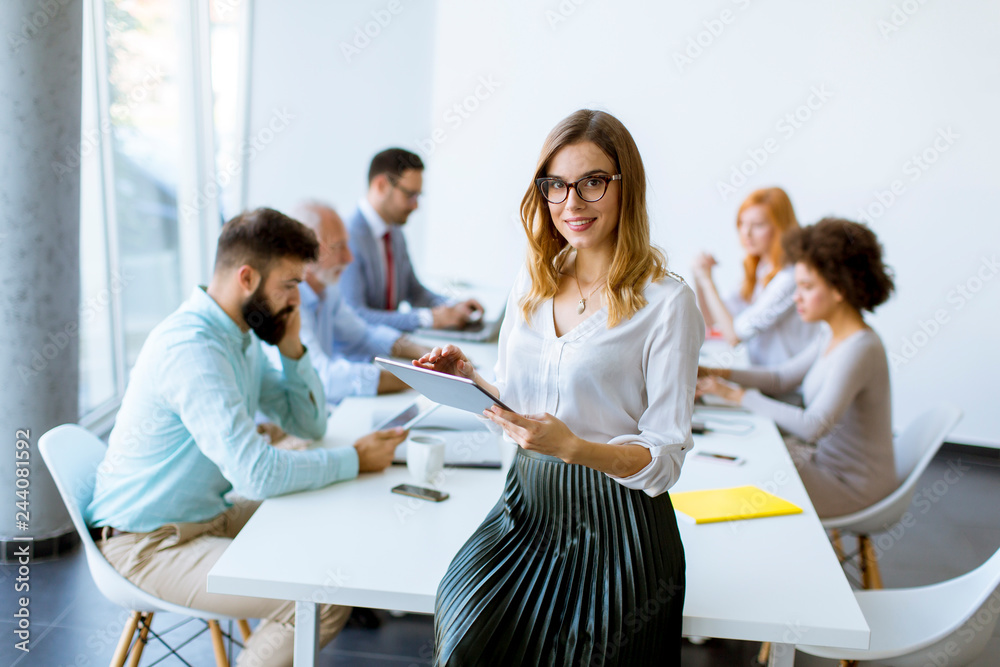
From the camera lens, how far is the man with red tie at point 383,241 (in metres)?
3.80

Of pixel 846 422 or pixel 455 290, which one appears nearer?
pixel 846 422

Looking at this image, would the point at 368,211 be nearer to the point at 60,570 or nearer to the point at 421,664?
the point at 60,570

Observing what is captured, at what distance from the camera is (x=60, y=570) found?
2.87m

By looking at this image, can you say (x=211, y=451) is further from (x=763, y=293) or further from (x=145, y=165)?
(x=145, y=165)

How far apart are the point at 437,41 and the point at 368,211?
9.35 feet

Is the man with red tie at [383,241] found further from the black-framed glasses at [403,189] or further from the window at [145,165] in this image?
the window at [145,165]

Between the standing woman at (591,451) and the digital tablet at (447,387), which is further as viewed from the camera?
the standing woman at (591,451)

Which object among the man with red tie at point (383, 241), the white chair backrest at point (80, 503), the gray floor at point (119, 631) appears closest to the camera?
the white chair backrest at point (80, 503)

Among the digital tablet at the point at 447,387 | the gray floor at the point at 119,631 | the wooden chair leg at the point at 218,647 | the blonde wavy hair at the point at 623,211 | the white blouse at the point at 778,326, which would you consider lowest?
the gray floor at the point at 119,631

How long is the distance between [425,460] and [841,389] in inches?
56.9

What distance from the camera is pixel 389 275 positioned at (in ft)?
13.8

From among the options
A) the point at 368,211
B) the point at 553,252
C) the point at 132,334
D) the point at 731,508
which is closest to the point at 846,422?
the point at 731,508

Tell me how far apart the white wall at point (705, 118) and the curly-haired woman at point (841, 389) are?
2.47 m

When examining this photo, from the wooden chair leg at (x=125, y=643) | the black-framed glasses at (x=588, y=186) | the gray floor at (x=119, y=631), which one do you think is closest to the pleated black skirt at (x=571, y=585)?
the black-framed glasses at (x=588, y=186)
